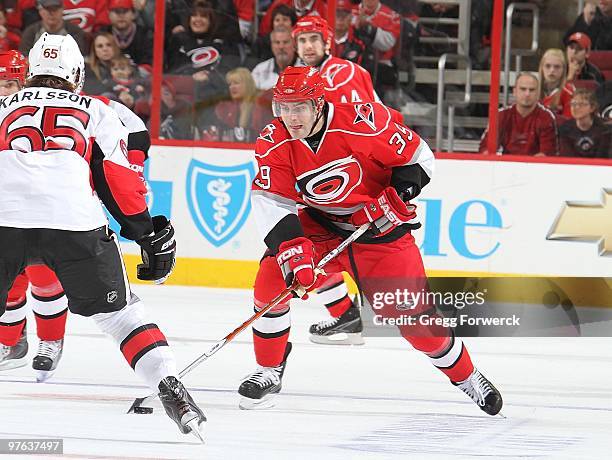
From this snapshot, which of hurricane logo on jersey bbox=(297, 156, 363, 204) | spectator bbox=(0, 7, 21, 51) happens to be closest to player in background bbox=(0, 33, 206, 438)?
hurricane logo on jersey bbox=(297, 156, 363, 204)

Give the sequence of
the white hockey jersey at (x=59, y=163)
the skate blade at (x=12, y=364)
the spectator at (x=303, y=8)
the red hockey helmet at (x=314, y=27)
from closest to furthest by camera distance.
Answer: the white hockey jersey at (x=59, y=163) < the skate blade at (x=12, y=364) < the red hockey helmet at (x=314, y=27) < the spectator at (x=303, y=8)

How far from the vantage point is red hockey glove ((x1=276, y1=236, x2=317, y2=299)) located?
342 cm

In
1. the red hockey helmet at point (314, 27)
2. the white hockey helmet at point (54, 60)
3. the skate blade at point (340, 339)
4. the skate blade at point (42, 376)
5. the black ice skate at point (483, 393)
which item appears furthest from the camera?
the red hockey helmet at point (314, 27)

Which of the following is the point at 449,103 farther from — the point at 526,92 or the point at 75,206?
the point at 75,206

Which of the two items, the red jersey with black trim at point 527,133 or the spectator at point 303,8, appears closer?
the red jersey with black trim at point 527,133

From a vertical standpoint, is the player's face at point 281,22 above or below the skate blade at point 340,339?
above

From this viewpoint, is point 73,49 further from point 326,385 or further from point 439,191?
point 439,191

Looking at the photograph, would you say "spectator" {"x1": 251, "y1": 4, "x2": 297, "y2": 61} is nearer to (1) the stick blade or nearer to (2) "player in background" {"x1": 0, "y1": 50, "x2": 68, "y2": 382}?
(2) "player in background" {"x1": 0, "y1": 50, "x2": 68, "y2": 382}

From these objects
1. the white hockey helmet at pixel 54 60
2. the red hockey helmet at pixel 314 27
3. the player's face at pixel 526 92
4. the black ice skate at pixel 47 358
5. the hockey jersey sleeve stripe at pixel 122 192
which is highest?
the white hockey helmet at pixel 54 60

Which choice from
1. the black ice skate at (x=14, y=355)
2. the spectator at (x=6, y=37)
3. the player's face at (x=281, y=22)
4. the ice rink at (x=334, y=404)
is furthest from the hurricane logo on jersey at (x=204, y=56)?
the black ice skate at (x=14, y=355)

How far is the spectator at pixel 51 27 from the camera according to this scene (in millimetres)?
6258

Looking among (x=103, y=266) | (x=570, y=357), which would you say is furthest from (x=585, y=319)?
(x=103, y=266)

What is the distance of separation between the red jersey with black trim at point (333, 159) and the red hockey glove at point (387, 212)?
94 millimetres

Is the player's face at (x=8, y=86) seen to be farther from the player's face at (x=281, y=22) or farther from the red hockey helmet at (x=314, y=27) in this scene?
the player's face at (x=281, y=22)
